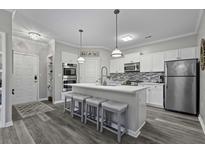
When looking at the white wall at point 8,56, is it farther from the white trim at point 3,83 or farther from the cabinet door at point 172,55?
the cabinet door at point 172,55

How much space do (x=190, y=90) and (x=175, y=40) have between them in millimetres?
1978

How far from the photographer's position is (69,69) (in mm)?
4695

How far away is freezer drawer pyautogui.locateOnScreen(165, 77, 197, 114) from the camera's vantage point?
293cm

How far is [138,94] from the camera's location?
2.06 m

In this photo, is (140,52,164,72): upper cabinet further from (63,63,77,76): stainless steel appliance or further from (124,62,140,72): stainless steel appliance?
(63,63,77,76): stainless steel appliance

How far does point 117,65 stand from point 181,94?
2978 mm

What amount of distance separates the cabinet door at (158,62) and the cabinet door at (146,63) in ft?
0.41

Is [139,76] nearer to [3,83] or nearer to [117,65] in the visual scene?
[117,65]

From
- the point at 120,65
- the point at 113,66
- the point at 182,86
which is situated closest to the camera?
the point at 182,86

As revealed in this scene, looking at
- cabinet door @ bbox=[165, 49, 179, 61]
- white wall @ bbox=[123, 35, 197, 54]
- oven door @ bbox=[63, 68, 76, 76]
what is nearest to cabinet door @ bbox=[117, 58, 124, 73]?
white wall @ bbox=[123, 35, 197, 54]

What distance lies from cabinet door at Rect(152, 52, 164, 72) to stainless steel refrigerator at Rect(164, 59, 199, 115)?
388 mm

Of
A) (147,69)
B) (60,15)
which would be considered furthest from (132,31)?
(60,15)

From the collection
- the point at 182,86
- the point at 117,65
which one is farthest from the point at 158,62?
the point at 117,65

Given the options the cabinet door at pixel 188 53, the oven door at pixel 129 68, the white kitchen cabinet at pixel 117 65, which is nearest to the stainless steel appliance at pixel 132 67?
the oven door at pixel 129 68
